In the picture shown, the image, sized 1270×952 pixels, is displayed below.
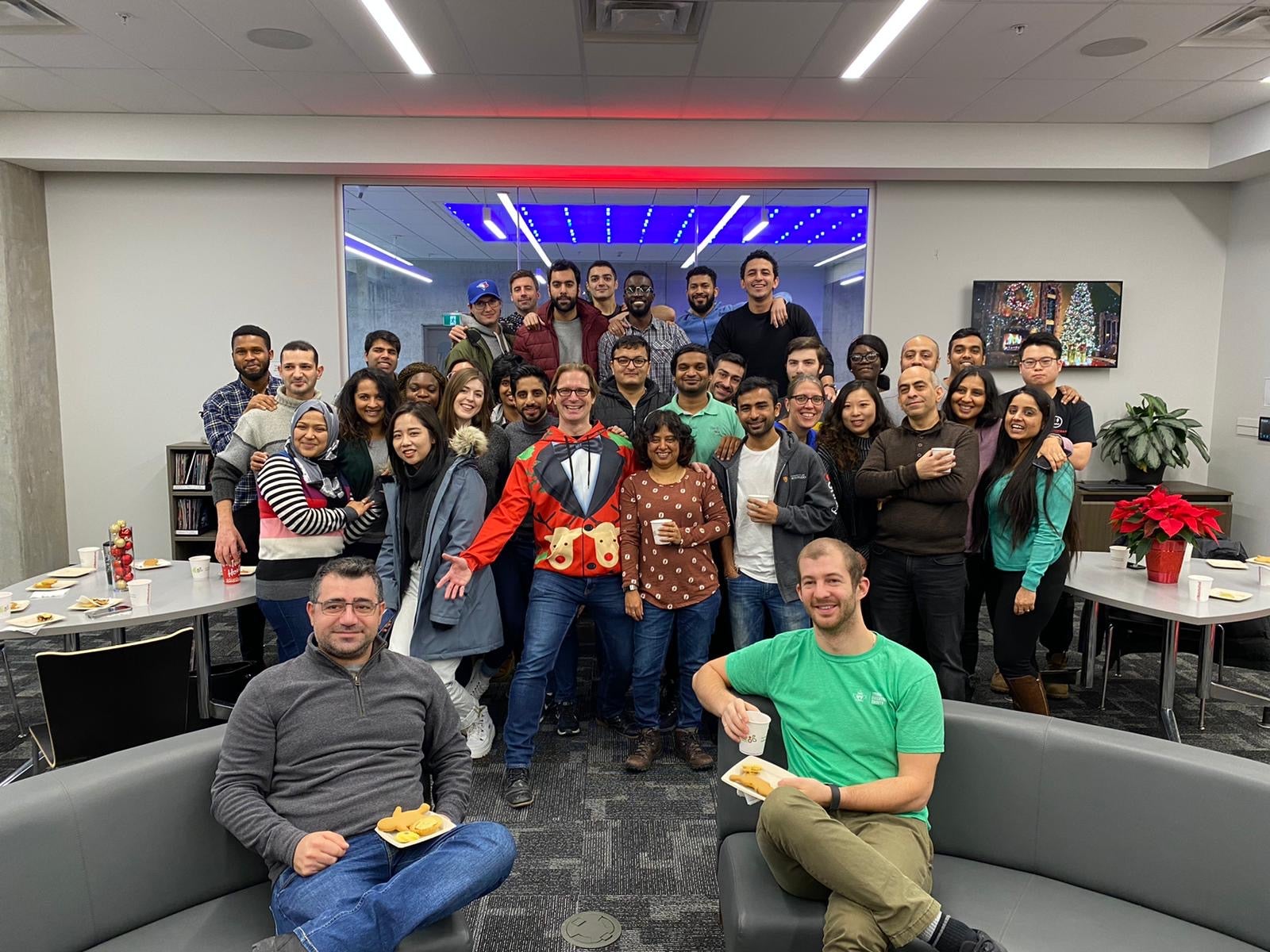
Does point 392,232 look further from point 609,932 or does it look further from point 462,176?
point 609,932

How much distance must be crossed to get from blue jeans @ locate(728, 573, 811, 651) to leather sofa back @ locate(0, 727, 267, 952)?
203 centimetres

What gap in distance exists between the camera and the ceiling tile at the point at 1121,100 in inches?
204

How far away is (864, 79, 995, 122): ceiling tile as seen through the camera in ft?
17.1

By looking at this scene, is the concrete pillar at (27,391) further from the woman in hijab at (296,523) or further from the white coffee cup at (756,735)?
the white coffee cup at (756,735)

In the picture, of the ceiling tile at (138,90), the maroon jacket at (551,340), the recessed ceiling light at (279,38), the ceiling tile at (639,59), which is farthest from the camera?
the ceiling tile at (138,90)

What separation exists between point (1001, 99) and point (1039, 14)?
1455mm

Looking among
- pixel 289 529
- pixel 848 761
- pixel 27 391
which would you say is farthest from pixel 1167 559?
pixel 27 391

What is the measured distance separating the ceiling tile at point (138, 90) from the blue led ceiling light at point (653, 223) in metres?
2.02

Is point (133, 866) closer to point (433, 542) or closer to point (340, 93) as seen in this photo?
point (433, 542)

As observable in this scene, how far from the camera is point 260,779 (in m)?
1.99

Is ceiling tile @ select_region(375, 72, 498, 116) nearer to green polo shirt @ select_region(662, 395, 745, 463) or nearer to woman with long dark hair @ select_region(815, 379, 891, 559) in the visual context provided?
green polo shirt @ select_region(662, 395, 745, 463)

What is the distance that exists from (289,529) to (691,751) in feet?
6.20

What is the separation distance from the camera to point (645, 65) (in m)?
4.96

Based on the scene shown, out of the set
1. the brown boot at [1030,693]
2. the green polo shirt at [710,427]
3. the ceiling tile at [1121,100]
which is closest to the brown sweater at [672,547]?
the green polo shirt at [710,427]
